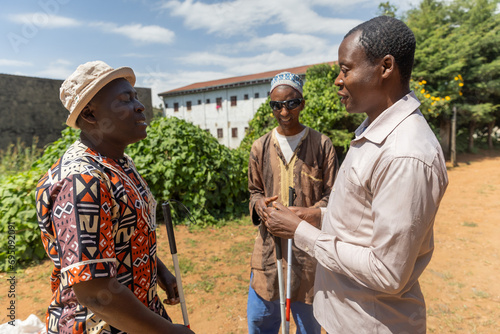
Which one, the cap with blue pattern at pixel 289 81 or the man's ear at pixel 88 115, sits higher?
the cap with blue pattern at pixel 289 81

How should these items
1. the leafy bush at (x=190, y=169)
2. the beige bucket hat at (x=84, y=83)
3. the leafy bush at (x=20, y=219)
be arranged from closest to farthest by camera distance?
the beige bucket hat at (x=84, y=83) → the leafy bush at (x=20, y=219) → the leafy bush at (x=190, y=169)

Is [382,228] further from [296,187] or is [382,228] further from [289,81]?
[289,81]

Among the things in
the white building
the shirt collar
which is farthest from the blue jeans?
the white building

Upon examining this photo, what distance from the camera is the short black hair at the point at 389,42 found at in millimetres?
1363

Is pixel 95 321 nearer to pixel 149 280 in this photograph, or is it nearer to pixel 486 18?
pixel 149 280

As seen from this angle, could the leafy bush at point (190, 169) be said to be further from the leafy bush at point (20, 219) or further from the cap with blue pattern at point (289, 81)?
the cap with blue pattern at point (289, 81)

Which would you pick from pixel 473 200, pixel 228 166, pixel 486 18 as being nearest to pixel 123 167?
pixel 228 166

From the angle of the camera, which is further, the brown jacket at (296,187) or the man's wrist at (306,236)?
the brown jacket at (296,187)

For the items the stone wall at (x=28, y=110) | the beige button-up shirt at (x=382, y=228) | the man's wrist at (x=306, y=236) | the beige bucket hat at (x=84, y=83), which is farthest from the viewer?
the stone wall at (x=28, y=110)

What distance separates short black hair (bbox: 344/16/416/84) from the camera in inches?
53.7

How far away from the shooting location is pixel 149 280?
5.27ft

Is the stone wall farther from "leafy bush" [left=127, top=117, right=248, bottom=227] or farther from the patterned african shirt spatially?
the patterned african shirt

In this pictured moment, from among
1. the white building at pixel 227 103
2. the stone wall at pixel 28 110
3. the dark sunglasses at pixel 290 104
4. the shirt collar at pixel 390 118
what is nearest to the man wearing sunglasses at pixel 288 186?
the dark sunglasses at pixel 290 104

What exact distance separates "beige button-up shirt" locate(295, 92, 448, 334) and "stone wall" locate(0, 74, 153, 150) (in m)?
12.6
